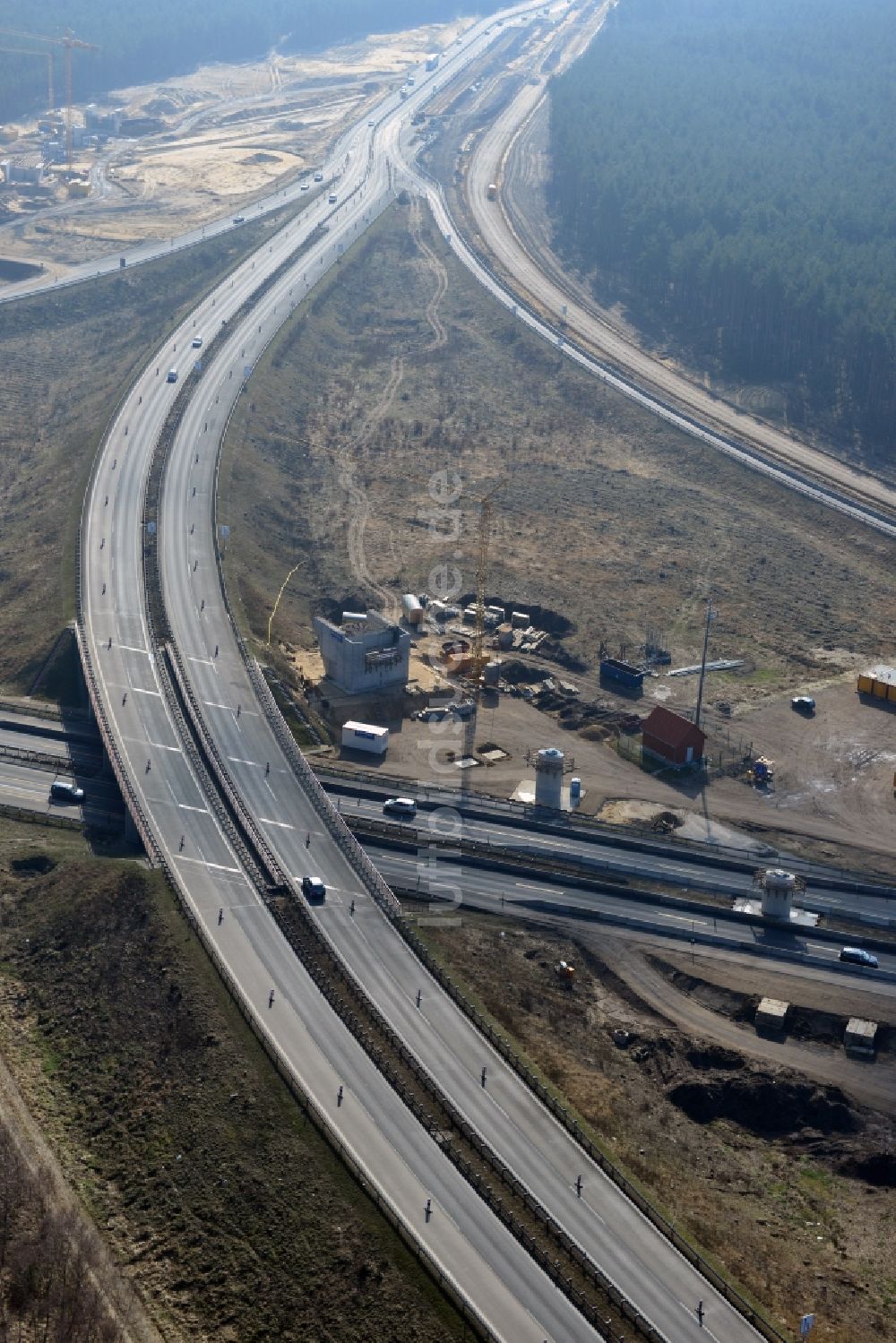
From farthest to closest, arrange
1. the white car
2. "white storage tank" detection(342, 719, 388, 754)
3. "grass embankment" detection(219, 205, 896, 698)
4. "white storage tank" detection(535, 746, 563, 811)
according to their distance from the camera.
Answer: "grass embankment" detection(219, 205, 896, 698)
"white storage tank" detection(342, 719, 388, 754)
"white storage tank" detection(535, 746, 563, 811)
the white car

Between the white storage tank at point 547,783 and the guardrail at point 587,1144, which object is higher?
the white storage tank at point 547,783

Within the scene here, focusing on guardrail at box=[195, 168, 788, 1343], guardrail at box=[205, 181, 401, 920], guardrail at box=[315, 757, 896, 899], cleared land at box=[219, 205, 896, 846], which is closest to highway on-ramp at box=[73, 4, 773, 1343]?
guardrail at box=[205, 181, 401, 920]

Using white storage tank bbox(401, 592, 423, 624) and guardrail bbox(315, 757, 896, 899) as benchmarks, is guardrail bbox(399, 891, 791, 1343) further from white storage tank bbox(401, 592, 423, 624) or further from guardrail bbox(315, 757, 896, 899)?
white storage tank bbox(401, 592, 423, 624)

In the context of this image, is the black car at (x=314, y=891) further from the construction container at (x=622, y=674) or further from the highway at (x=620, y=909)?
the construction container at (x=622, y=674)

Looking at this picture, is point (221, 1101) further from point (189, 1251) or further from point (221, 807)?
point (221, 807)

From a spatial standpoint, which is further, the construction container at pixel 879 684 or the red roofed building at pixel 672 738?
the construction container at pixel 879 684

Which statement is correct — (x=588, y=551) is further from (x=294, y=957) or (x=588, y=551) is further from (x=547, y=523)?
(x=294, y=957)

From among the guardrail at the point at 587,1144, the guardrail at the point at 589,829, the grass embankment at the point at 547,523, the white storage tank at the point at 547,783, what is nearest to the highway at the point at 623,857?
the guardrail at the point at 589,829
